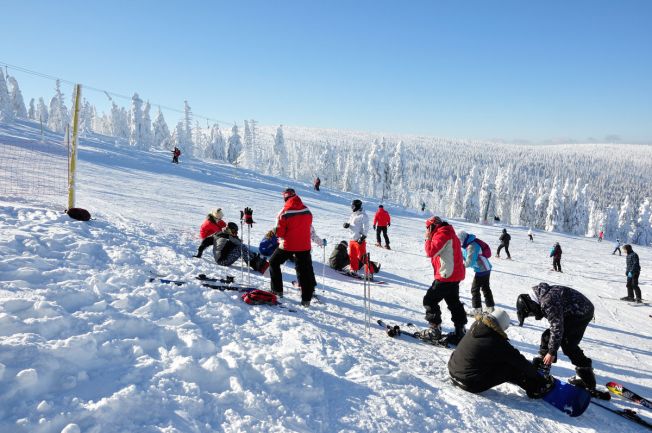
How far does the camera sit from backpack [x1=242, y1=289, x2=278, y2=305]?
6.12 metres

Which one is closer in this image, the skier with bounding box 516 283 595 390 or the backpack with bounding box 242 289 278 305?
the skier with bounding box 516 283 595 390

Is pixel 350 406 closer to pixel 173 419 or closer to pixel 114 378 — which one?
pixel 173 419

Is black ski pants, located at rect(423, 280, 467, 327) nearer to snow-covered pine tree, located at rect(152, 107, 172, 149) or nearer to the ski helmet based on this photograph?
the ski helmet

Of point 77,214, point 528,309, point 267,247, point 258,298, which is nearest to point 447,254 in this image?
point 528,309

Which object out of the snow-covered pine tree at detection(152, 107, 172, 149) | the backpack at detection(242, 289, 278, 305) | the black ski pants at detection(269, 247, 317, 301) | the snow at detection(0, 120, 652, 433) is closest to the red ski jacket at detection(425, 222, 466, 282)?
the snow at detection(0, 120, 652, 433)

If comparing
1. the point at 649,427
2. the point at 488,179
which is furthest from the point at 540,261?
the point at 488,179

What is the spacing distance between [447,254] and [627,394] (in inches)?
116

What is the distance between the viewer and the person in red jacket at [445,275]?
19.5 ft

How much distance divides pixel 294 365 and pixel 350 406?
2.58 feet

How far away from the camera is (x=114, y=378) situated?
3.34 m

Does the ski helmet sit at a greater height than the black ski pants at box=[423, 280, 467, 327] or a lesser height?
greater

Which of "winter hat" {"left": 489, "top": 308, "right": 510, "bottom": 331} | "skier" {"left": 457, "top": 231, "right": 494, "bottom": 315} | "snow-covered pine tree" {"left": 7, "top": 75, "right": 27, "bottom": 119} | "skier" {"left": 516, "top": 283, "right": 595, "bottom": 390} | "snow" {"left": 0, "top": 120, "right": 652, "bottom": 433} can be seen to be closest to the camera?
"snow" {"left": 0, "top": 120, "right": 652, "bottom": 433}

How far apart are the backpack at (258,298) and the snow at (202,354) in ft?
0.69

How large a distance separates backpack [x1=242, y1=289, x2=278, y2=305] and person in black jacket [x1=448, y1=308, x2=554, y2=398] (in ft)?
10.5
